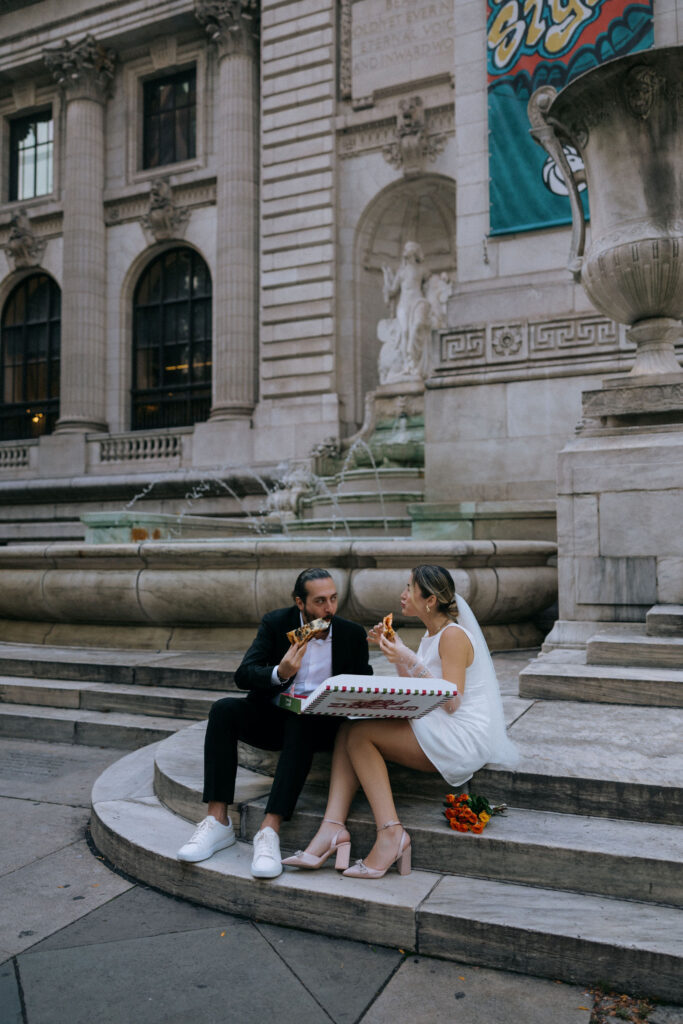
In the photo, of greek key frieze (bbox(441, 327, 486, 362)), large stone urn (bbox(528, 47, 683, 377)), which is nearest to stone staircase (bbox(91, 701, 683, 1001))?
large stone urn (bbox(528, 47, 683, 377))

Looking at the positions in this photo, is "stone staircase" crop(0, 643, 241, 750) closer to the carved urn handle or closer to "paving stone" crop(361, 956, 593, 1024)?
"paving stone" crop(361, 956, 593, 1024)

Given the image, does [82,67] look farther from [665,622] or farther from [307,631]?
[307,631]

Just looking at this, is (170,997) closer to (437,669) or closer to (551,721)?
(437,669)

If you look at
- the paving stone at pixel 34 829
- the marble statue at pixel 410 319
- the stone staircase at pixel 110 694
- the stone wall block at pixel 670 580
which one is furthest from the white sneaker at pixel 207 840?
the marble statue at pixel 410 319

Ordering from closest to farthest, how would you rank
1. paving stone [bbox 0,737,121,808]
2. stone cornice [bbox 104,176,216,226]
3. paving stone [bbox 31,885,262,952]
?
paving stone [bbox 31,885,262,952] < paving stone [bbox 0,737,121,808] < stone cornice [bbox 104,176,216,226]

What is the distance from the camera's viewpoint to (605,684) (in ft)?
16.0

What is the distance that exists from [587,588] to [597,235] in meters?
2.82

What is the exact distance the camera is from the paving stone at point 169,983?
266 cm

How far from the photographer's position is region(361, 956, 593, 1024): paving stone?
8.63 feet

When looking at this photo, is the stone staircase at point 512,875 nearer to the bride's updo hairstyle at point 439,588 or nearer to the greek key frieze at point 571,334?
the bride's updo hairstyle at point 439,588

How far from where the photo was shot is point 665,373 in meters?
6.26

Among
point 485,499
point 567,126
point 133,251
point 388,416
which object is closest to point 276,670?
point 567,126

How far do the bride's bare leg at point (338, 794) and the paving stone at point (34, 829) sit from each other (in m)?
1.46

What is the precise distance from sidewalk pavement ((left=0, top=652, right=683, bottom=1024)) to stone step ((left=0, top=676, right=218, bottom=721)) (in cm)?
230
